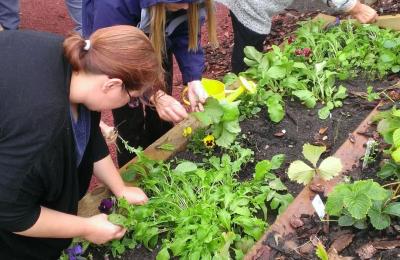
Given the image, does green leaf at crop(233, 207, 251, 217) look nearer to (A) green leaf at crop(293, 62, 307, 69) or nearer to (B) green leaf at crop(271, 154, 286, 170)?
(B) green leaf at crop(271, 154, 286, 170)

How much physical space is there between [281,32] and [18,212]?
12.3 feet

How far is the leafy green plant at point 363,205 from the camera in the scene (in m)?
1.61

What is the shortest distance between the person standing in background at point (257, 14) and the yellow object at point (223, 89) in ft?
1.44

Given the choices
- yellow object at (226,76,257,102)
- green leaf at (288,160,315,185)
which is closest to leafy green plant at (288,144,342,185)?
green leaf at (288,160,315,185)

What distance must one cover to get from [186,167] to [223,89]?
2.31ft

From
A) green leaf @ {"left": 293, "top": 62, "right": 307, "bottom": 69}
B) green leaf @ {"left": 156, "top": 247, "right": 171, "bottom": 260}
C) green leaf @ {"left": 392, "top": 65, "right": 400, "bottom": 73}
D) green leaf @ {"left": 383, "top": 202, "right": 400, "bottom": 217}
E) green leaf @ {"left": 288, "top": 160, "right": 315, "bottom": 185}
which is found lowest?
green leaf @ {"left": 156, "top": 247, "right": 171, "bottom": 260}

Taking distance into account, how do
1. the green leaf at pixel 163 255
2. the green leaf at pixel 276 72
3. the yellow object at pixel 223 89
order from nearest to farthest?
1. the green leaf at pixel 163 255
2. the yellow object at pixel 223 89
3. the green leaf at pixel 276 72

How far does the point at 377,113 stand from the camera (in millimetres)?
2305

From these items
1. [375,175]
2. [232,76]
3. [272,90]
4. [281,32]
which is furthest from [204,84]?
[281,32]

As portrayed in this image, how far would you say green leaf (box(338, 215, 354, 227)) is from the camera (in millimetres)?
1729

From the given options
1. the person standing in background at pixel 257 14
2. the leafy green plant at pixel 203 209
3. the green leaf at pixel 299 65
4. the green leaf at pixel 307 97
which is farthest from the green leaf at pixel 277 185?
the person standing in background at pixel 257 14

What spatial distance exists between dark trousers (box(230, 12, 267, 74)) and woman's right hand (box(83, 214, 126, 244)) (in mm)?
1683

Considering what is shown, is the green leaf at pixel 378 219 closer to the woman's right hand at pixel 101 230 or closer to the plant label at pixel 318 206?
the plant label at pixel 318 206

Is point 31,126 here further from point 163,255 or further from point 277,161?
point 277,161
